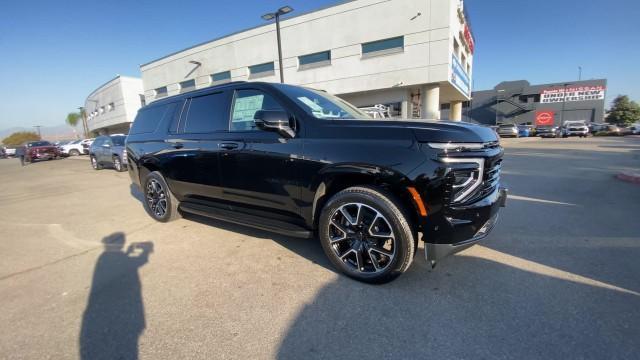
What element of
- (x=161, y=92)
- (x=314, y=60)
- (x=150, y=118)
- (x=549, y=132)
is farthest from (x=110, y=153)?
(x=549, y=132)

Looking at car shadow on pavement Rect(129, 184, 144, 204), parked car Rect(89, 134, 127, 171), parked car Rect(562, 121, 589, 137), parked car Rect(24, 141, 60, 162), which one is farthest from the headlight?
parked car Rect(562, 121, 589, 137)

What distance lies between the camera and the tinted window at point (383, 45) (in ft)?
61.0

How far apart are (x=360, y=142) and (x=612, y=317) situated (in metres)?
2.20

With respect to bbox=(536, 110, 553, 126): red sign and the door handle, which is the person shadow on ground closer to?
the door handle

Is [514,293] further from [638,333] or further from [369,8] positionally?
[369,8]

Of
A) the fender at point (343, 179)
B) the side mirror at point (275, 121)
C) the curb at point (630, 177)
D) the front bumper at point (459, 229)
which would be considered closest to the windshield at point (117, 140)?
the side mirror at point (275, 121)

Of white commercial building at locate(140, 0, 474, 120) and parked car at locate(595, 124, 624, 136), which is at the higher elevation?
white commercial building at locate(140, 0, 474, 120)

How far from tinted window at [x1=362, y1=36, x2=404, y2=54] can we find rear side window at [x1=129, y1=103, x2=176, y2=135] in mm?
17189

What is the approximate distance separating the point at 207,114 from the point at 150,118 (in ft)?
5.74

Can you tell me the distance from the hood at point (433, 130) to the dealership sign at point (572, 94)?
5949 centimetres

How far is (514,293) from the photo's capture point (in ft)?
8.09

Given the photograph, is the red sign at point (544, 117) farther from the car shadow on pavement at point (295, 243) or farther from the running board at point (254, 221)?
the running board at point (254, 221)

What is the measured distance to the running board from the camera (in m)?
3.04

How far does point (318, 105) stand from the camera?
10.8ft
